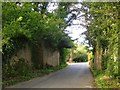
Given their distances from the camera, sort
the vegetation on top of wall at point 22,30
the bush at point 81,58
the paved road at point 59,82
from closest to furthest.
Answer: the vegetation on top of wall at point 22,30, the paved road at point 59,82, the bush at point 81,58

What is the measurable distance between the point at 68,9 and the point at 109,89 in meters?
17.1

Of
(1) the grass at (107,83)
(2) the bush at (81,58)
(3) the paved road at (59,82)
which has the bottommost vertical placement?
(3) the paved road at (59,82)

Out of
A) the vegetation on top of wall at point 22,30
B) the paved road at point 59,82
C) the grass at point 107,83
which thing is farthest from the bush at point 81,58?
the grass at point 107,83

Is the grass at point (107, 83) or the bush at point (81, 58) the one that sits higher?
the bush at point (81, 58)

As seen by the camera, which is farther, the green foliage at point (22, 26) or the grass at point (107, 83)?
the green foliage at point (22, 26)

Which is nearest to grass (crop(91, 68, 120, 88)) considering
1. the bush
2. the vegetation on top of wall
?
the vegetation on top of wall

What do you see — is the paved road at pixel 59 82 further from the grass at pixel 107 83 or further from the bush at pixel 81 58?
the bush at pixel 81 58

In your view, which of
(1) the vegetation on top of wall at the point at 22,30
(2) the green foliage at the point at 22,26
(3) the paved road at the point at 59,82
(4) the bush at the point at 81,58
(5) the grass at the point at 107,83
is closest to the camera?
(5) the grass at the point at 107,83

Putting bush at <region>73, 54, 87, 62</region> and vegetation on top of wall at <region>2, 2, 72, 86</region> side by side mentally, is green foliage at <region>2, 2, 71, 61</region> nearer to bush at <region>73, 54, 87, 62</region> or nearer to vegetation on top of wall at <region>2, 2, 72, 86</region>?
vegetation on top of wall at <region>2, 2, 72, 86</region>

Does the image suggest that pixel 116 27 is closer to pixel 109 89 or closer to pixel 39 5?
pixel 109 89

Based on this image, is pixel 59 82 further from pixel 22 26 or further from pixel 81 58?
pixel 81 58

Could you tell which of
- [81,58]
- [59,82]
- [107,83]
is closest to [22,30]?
[59,82]

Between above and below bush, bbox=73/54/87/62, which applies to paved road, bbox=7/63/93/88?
below

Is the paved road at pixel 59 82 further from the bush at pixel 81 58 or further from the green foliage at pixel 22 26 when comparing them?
the bush at pixel 81 58
